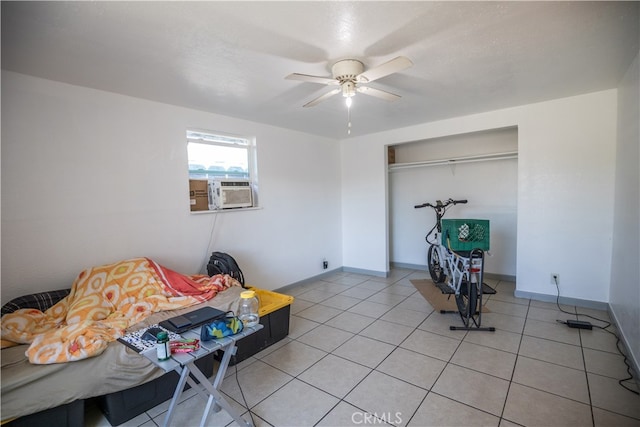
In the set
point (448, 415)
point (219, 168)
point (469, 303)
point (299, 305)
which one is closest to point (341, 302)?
point (299, 305)

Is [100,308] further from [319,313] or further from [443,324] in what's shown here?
[443,324]

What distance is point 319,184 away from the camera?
473 cm

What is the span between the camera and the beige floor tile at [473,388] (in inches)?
74.1

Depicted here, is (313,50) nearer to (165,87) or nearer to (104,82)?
(165,87)

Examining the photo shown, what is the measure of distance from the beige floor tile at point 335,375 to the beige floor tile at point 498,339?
1119 mm

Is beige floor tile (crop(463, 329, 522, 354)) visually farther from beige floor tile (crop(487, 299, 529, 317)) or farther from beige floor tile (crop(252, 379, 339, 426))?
beige floor tile (crop(252, 379, 339, 426))

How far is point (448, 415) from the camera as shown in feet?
5.89

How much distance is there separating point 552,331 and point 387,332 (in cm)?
153

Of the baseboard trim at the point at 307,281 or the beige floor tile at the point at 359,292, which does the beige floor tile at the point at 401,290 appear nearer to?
the beige floor tile at the point at 359,292

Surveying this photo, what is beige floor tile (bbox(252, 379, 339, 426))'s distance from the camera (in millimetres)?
1813

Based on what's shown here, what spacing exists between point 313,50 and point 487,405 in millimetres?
2546

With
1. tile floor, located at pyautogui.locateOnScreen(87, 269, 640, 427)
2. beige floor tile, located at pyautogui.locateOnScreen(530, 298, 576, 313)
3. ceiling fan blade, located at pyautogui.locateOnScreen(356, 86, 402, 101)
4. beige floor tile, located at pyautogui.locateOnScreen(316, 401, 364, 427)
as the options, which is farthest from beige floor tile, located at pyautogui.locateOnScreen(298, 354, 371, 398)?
beige floor tile, located at pyautogui.locateOnScreen(530, 298, 576, 313)

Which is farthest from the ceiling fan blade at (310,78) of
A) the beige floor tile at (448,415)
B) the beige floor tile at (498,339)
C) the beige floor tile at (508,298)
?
the beige floor tile at (508,298)

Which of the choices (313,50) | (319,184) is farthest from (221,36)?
(319,184)
